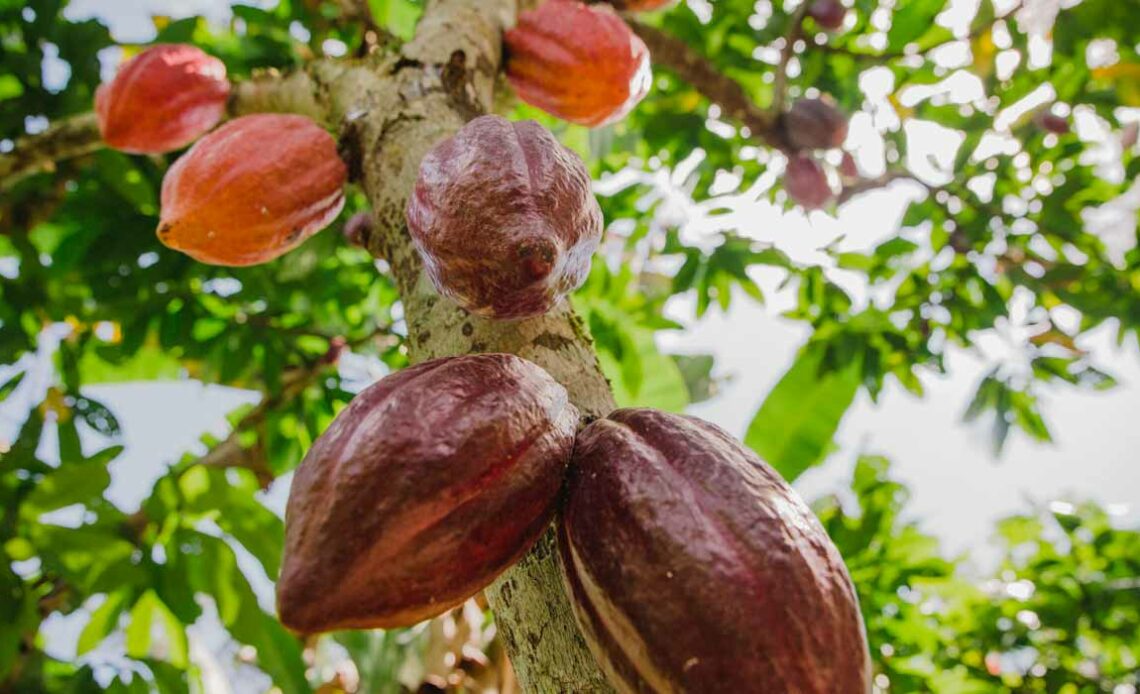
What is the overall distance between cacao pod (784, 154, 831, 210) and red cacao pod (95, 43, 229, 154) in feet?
6.15

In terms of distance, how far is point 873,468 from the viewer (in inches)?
115

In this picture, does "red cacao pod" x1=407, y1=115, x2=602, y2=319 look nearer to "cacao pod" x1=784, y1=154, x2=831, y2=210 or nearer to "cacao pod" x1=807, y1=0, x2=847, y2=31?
"cacao pod" x1=784, y1=154, x2=831, y2=210

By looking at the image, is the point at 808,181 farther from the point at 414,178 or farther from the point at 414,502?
the point at 414,502

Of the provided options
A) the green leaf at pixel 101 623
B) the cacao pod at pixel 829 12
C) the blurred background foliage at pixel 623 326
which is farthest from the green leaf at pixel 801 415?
the green leaf at pixel 101 623

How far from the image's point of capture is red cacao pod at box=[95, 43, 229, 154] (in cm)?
162

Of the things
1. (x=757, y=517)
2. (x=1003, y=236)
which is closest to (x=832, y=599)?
(x=757, y=517)

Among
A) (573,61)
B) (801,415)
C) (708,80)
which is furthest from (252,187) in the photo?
(708,80)

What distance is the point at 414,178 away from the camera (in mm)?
1118

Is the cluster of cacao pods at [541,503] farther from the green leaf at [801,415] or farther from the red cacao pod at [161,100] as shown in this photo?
the green leaf at [801,415]

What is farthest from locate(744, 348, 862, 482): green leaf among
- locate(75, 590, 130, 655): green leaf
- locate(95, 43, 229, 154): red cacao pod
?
locate(75, 590, 130, 655): green leaf

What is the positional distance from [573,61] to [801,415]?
3.82ft

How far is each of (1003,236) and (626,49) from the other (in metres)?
1.91

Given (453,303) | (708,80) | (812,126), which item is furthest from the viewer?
(812,126)

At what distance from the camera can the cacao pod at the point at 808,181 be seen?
2.71 metres
